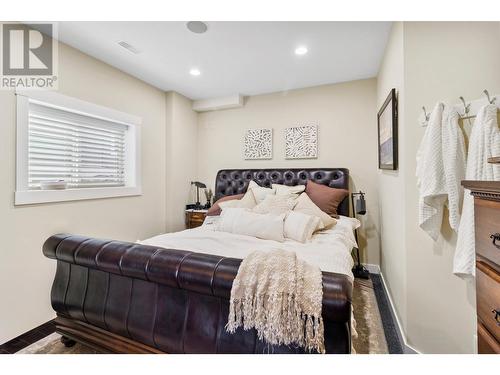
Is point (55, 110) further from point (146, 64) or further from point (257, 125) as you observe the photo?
point (257, 125)

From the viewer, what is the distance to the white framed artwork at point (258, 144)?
3539 millimetres

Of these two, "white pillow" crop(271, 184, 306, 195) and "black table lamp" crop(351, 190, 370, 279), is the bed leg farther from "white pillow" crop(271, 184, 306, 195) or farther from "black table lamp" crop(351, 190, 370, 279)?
"black table lamp" crop(351, 190, 370, 279)

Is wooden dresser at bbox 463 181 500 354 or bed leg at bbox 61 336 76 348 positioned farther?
bed leg at bbox 61 336 76 348

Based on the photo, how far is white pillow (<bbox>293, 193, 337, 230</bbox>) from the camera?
2381 millimetres

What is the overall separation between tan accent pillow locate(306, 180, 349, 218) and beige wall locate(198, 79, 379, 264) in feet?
1.42

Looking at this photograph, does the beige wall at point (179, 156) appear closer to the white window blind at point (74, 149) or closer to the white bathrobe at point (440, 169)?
the white window blind at point (74, 149)

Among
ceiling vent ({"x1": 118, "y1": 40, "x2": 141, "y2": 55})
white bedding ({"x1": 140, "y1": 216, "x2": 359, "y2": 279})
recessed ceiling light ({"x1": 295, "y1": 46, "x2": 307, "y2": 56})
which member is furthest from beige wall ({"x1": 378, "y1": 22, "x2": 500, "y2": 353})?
ceiling vent ({"x1": 118, "y1": 40, "x2": 141, "y2": 55})

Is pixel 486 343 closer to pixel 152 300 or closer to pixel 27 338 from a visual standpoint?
pixel 152 300

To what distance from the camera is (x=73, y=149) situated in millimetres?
2443

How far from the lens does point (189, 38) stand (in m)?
2.13

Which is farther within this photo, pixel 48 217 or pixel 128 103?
pixel 128 103

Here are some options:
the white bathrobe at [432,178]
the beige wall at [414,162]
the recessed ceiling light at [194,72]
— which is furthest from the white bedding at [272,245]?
the recessed ceiling light at [194,72]
